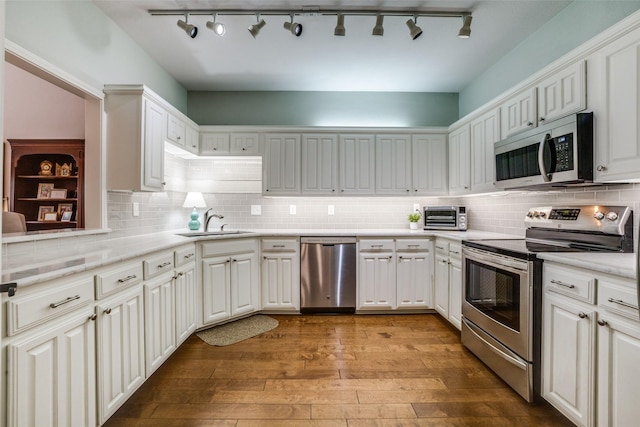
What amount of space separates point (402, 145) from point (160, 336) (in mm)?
3240

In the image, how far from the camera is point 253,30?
2.46 m

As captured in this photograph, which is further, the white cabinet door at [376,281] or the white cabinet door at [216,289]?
the white cabinet door at [376,281]

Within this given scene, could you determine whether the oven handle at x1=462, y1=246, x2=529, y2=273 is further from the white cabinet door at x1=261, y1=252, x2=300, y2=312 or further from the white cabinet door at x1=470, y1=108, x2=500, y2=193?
the white cabinet door at x1=261, y1=252, x2=300, y2=312

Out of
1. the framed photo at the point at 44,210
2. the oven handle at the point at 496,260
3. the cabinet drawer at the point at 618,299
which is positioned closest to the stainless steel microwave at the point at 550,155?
the oven handle at the point at 496,260

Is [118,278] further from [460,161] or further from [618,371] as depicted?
[460,161]

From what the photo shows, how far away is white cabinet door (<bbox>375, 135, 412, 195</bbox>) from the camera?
3.79m

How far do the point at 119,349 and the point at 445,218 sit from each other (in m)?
3.35

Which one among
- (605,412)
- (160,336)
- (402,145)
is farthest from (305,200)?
(605,412)

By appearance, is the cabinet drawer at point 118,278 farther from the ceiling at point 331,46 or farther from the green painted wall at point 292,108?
the green painted wall at point 292,108

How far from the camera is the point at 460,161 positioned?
3496 millimetres

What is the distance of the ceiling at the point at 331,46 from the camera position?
96.4 inches

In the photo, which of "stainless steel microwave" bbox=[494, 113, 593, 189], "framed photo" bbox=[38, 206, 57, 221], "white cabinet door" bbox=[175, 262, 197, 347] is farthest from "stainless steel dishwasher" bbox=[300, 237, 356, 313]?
"framed photo" bbox=[38, 206, 57, 221]

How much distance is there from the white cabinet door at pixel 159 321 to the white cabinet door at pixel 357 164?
226 cm

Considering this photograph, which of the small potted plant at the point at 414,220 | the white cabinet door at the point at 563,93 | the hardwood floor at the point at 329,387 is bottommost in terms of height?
the hardwood floor at the point at 329,387
